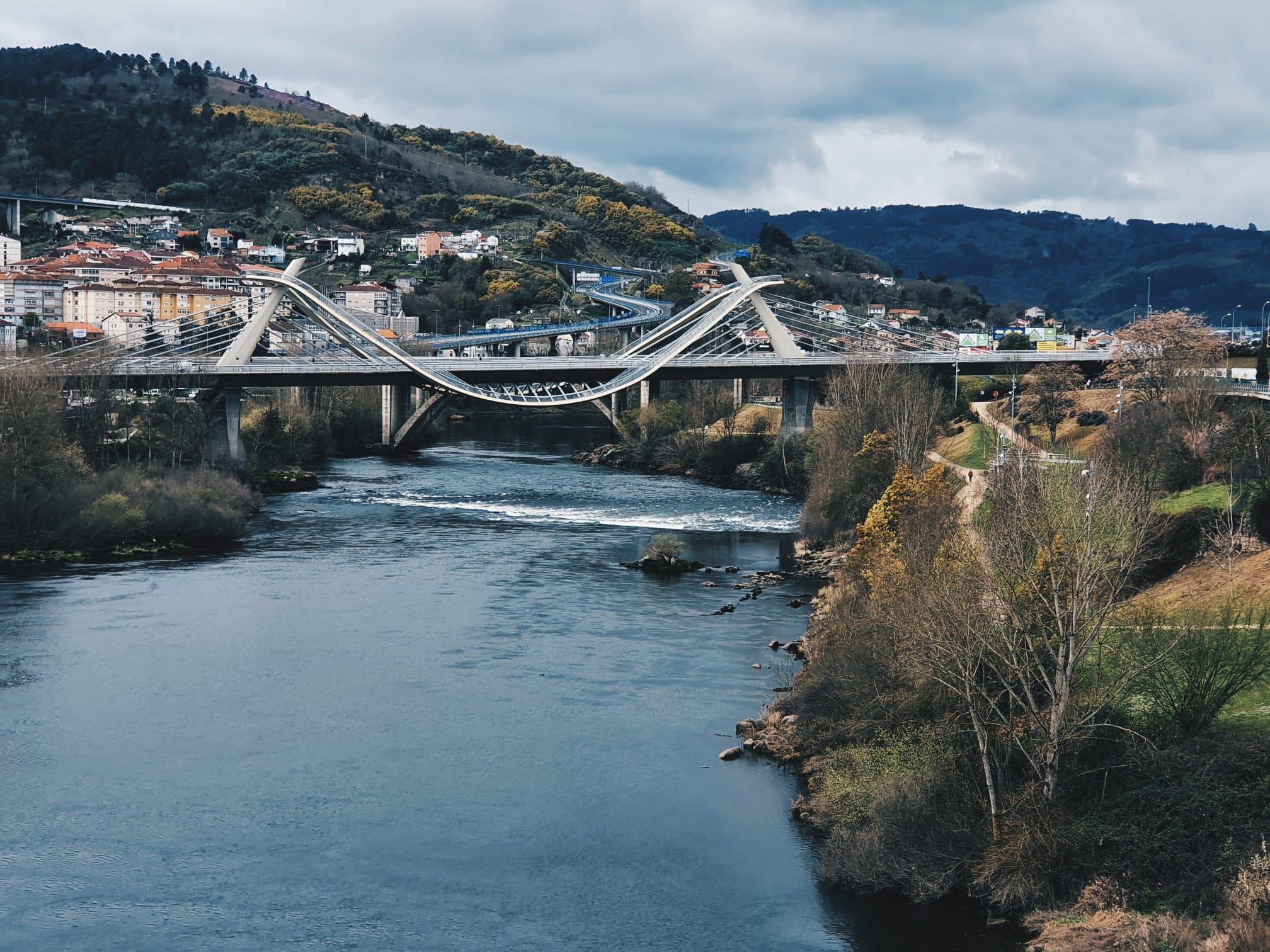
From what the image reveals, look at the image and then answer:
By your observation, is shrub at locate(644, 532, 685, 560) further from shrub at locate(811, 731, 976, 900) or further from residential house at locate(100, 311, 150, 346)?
residential house at locate(100, 311, 150, 346)

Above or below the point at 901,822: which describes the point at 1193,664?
above

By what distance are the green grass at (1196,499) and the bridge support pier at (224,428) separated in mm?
38606

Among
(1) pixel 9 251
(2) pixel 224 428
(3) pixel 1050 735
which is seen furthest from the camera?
(1) pixel 9 251

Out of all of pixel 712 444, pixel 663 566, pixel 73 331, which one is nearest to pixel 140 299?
pixel 73 331

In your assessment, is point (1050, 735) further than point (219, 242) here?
No

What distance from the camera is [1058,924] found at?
17.2 meters

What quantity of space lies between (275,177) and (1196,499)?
434 ft

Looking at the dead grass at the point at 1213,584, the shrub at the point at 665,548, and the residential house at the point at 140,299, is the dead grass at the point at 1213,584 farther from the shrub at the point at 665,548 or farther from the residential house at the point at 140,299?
the residential house at the point at 140,299

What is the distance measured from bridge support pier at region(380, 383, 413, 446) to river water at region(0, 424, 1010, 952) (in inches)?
1413

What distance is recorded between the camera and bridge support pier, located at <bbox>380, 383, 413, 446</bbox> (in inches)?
3022

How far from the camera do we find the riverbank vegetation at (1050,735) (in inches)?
687

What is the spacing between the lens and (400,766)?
919 inches

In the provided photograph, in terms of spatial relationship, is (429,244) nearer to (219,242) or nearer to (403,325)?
(219,242)

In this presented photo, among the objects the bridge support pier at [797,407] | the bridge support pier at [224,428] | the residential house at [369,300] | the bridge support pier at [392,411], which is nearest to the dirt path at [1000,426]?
the bridge support pier at [797,407]
